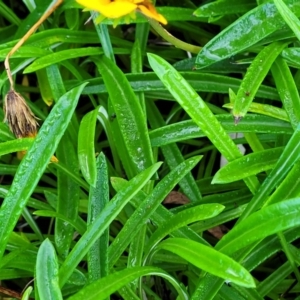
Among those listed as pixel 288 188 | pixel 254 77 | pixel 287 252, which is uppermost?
pixel 254 77

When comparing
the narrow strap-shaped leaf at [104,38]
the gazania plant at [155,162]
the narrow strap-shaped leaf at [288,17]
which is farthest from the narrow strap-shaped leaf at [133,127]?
the narrow strap-shaped leaf at [288,17]

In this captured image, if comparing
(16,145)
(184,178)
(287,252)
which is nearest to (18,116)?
(16,145)

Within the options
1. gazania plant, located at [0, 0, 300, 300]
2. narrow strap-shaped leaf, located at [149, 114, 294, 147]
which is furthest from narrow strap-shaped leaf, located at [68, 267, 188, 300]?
narrow strap-shaped leaf, located at [149, 114, 294, 147]

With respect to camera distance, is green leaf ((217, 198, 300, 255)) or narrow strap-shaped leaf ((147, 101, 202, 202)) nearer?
green leaf ((217, 198, 300, 255))

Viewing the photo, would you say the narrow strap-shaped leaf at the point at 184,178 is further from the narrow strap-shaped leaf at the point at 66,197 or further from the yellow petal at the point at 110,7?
the yellow petal at the point at 110,7

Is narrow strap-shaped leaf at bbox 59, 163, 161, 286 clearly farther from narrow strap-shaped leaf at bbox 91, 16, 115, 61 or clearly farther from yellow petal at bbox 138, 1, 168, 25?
narrow strap-shaped leaf at bbox 91, 16, 115, 61

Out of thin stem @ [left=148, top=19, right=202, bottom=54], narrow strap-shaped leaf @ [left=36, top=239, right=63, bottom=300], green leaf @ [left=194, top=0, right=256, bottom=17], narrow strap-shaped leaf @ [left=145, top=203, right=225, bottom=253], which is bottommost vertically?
narrow strap-shaped leaf @ [left=36, top=239, right=63, bottom=300]

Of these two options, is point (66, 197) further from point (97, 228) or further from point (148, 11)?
point (148, 11)

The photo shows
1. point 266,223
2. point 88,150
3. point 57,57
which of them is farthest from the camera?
point 57,57
